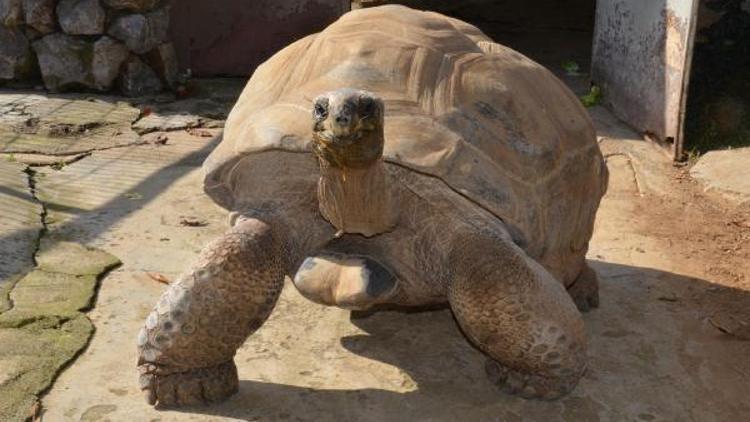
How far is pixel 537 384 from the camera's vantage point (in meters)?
3.01

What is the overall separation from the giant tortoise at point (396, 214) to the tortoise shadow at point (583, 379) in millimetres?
93

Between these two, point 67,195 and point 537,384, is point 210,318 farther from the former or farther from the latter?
point 67,195

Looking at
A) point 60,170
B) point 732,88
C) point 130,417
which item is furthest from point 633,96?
point 130,417

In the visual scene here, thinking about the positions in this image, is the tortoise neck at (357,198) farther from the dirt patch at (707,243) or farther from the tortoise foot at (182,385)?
the dirt patch at (707,243)

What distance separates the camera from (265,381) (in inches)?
123

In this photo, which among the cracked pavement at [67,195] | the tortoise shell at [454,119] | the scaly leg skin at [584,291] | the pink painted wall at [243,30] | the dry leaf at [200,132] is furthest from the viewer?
the pink painted wall at [243,30]

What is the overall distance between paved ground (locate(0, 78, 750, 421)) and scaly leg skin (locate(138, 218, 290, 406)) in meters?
0.08

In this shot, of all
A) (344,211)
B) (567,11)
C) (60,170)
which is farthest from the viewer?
(567,11)

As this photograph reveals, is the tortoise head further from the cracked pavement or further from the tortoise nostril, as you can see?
the cracked pavement

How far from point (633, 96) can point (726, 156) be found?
92 centimetres

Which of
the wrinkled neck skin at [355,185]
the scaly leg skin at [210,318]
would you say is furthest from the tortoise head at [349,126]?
the scaly leg skin at [210,318]

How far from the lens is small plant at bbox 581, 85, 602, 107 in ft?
23.4

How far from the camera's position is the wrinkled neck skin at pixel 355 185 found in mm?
2541

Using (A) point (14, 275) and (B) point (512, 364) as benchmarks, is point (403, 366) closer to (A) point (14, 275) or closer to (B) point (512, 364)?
(B) point (512, 364)
